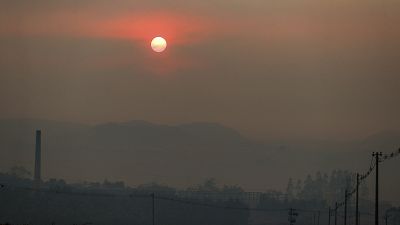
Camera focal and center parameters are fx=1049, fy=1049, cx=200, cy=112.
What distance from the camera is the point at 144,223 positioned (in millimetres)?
192500

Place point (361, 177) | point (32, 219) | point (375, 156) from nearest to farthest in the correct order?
point (375, 156), point (361, 177), point (32, 219)

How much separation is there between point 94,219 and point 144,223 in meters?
10.6

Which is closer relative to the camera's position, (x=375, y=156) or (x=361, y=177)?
(x=375, y=156)

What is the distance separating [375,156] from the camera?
9412 centimetres

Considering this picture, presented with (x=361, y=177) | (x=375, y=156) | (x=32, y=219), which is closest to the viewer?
(x=375, y=156)

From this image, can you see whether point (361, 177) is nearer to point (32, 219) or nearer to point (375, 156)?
point (375, 156)

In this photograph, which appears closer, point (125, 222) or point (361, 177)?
point (361, 177)

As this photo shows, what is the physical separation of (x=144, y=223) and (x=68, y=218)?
1500 centimetres

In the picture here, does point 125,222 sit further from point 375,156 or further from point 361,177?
point 375,156

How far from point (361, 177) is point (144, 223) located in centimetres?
8610

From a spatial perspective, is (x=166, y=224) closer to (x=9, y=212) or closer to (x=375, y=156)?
(x=9, y=212)

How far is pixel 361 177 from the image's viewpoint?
112000mm

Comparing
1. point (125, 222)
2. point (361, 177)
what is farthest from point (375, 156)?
point (125, 222)

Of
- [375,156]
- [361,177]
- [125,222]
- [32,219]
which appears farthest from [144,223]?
[375,156]
